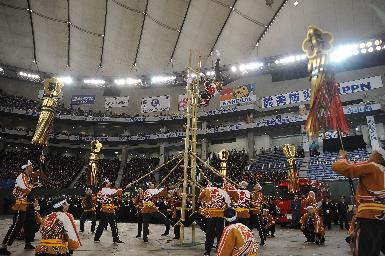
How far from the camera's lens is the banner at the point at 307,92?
3028cm

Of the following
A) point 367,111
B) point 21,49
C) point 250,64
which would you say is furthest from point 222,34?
point 21,49

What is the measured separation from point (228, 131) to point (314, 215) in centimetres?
2551

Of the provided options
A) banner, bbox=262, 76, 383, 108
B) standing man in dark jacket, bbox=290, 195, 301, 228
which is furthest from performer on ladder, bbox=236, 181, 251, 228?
banner, bbox=262, 76, 383, 108

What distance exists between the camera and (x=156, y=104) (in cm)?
4041

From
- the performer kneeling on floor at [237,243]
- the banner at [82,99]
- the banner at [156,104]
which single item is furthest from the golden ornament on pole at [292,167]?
the banner at [82,99]

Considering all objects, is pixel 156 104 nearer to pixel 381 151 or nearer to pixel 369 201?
pixel 381 151

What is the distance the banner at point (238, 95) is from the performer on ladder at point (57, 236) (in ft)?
106

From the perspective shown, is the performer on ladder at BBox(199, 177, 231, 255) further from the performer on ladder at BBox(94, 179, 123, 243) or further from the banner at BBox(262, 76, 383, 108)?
the banner at BBox(262, 76, 383, 108)

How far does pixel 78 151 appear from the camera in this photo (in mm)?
39781

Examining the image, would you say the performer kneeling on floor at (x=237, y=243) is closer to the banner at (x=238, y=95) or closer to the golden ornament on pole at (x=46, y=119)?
the golden ornament on pole at (x=46, y=119)

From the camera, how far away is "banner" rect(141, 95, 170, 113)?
131ft

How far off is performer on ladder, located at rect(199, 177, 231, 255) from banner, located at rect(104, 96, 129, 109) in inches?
1406

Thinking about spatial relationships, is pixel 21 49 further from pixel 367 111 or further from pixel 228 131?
pixel 367 111

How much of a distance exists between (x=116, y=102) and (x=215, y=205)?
36.5 m
